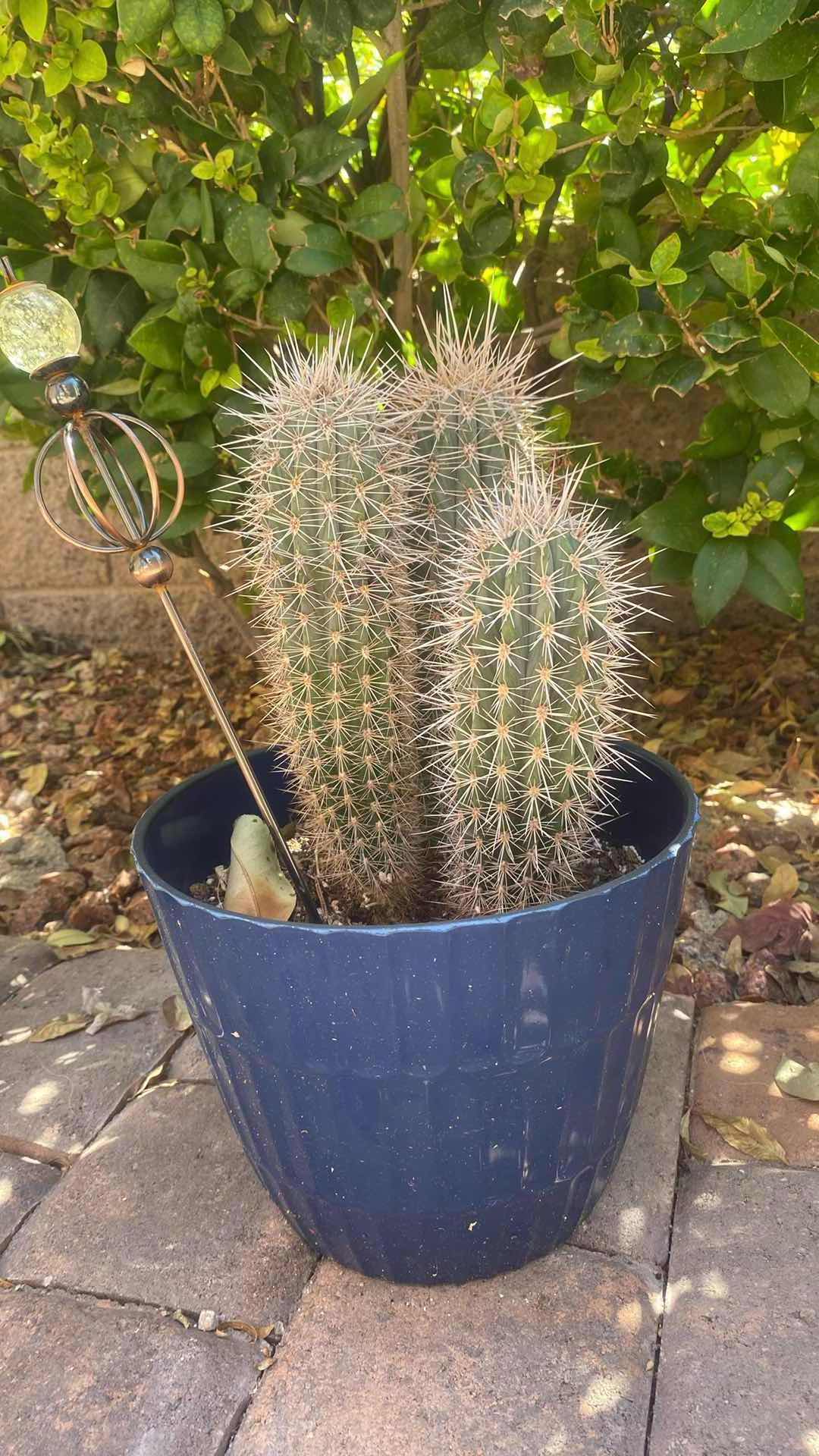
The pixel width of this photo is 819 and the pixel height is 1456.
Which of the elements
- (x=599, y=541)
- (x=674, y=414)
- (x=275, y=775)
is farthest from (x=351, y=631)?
(x=674, y=414)

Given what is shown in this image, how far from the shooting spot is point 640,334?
148 cm

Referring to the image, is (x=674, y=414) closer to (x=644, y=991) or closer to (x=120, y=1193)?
(x=644, y=991)

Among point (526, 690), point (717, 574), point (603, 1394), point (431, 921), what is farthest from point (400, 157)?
point (603, 1394)

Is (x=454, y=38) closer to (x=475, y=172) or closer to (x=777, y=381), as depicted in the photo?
(x=475, y=172)

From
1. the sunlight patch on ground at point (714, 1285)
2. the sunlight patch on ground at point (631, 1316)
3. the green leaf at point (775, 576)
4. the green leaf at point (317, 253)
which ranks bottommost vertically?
the sunlight patch on ground at point (714, 1285)

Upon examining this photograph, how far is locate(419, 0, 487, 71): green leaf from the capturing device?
143cm

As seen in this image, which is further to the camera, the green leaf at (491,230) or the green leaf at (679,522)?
the green leaf at (679,522)

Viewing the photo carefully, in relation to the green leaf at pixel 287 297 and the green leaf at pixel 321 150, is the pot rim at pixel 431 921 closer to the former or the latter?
the green leaf at pixel 287 297

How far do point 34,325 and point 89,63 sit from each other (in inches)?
24.0

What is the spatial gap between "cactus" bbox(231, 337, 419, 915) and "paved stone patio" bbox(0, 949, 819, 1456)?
0.51m

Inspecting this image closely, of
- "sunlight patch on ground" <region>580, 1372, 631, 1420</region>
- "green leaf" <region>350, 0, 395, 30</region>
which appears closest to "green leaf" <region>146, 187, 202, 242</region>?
"green leaf" <region>350, 0, 395, 30</region>

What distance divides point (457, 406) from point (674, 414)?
1.58 metres

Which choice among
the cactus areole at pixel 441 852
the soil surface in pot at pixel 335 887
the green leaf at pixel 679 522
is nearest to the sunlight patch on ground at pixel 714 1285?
the cactus areole at pixel 441 852

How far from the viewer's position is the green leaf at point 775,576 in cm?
164
